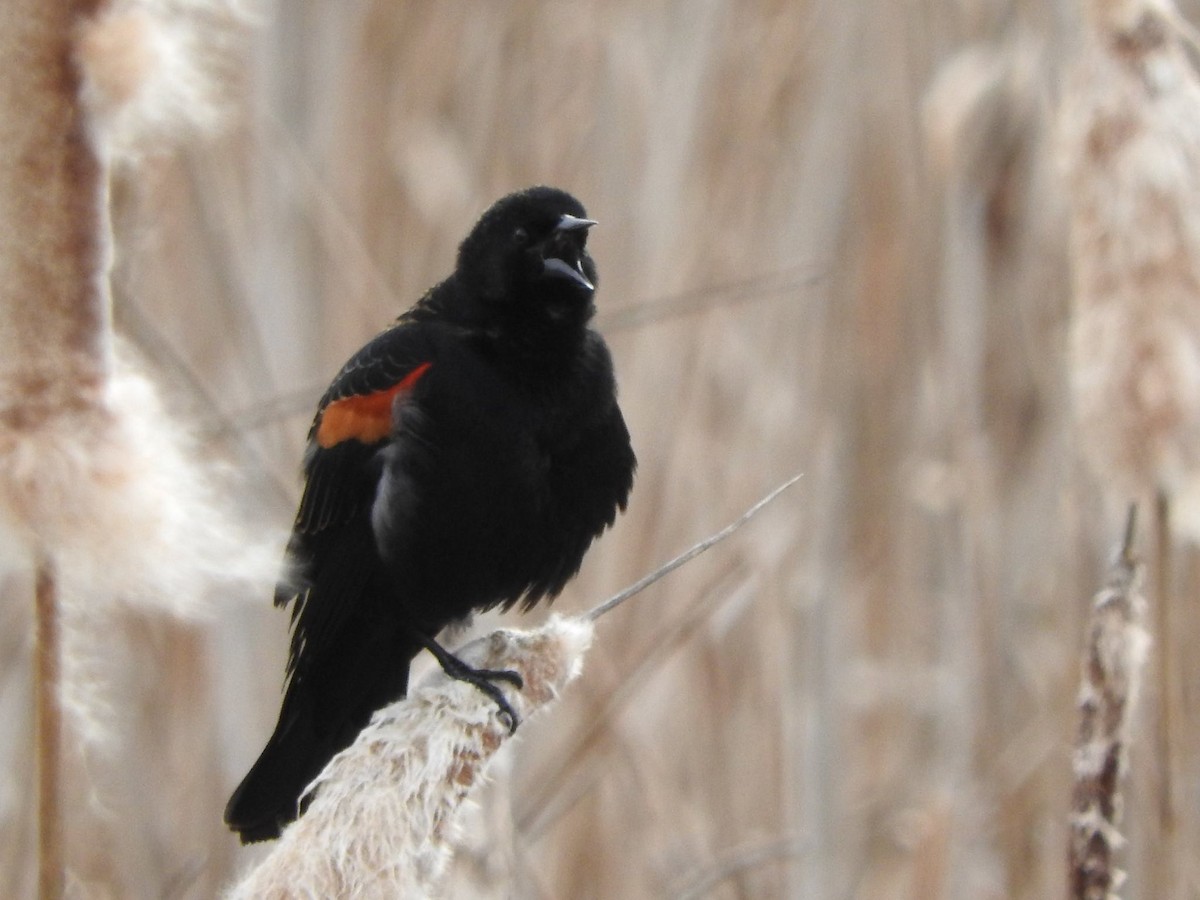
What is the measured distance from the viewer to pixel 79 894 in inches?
46.3

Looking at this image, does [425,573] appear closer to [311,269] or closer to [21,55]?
[311,269]

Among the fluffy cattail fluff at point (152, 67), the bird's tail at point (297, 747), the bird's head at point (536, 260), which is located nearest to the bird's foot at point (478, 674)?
the bird's tail at point (297, 747)

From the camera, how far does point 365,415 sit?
56.9 inches

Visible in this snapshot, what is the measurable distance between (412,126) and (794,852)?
1210 mm

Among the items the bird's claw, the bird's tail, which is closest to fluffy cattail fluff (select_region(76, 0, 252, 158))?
the bird's claw

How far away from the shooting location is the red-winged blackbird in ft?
4.65

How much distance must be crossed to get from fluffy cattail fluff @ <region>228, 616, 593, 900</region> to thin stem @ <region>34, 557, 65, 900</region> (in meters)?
0.09

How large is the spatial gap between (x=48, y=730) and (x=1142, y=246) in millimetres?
837

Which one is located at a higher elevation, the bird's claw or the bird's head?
the bird's head

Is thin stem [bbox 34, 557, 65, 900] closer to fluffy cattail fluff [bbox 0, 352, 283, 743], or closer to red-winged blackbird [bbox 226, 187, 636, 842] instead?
fluffy cattail fluff [bbox 0, 352, 283, 743]

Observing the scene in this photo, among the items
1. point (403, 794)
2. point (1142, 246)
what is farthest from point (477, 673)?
point (1142, 246)

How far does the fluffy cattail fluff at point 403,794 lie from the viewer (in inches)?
29.8

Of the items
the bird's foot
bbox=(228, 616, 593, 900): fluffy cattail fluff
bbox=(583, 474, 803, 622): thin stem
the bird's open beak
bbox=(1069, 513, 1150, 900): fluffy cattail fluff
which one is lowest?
bbox=(1069, 513, 1150, 900): fluffy cattail fluff

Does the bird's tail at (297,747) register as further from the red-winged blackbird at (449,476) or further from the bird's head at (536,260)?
the bird's head at (536,260)
